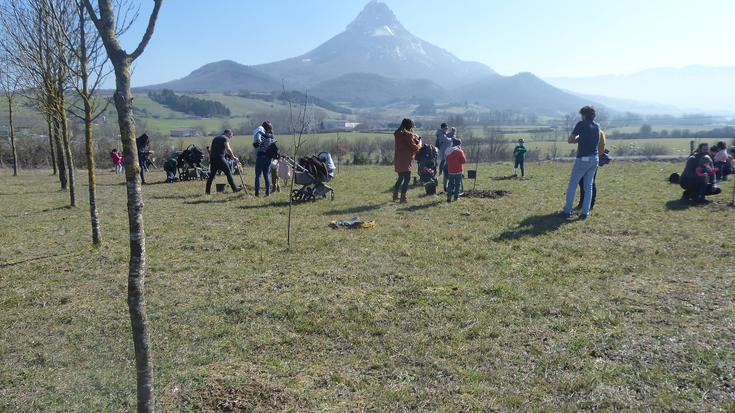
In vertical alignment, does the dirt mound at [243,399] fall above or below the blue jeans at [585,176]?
below

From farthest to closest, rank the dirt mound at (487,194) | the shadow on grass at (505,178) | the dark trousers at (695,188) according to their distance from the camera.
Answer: the shadow on grass at (505,178), the dirt mound at (487,194), the dark trousers at (695,188)

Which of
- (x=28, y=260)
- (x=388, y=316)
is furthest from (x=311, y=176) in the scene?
(x=388, y=316)

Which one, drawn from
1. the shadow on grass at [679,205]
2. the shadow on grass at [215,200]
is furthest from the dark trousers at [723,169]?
the shadow on grass at [215,200]

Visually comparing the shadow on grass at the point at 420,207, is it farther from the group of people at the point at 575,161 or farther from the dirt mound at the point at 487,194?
the dirt mound at the point at 487,194

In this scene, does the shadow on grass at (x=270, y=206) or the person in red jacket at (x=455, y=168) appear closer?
the person in red jacket at (x=455, y=168)

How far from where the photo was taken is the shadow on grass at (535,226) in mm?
8336

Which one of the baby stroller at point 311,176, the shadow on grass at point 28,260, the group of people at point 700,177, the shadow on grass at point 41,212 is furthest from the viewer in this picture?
the baby stroller at point 311,176

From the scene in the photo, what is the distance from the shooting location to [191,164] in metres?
19.2

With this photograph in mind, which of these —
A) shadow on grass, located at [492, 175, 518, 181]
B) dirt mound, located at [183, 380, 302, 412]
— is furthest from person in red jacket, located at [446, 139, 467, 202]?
dirt mound, located at [183, 380, 302, 412]

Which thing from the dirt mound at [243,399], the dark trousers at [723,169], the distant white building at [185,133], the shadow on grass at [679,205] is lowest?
the dirt mound at [243,399]

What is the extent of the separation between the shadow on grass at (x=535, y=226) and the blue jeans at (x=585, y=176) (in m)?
0.44

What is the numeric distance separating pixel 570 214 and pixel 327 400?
780 centimetres

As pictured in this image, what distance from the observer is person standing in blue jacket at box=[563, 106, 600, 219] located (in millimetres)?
9008

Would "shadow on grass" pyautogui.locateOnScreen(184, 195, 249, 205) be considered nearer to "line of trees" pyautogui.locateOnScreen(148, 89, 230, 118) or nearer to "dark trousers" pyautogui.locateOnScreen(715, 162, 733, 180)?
"dark trousers" pyautogui.locateOnScreen(715, 162, 733, 180)
